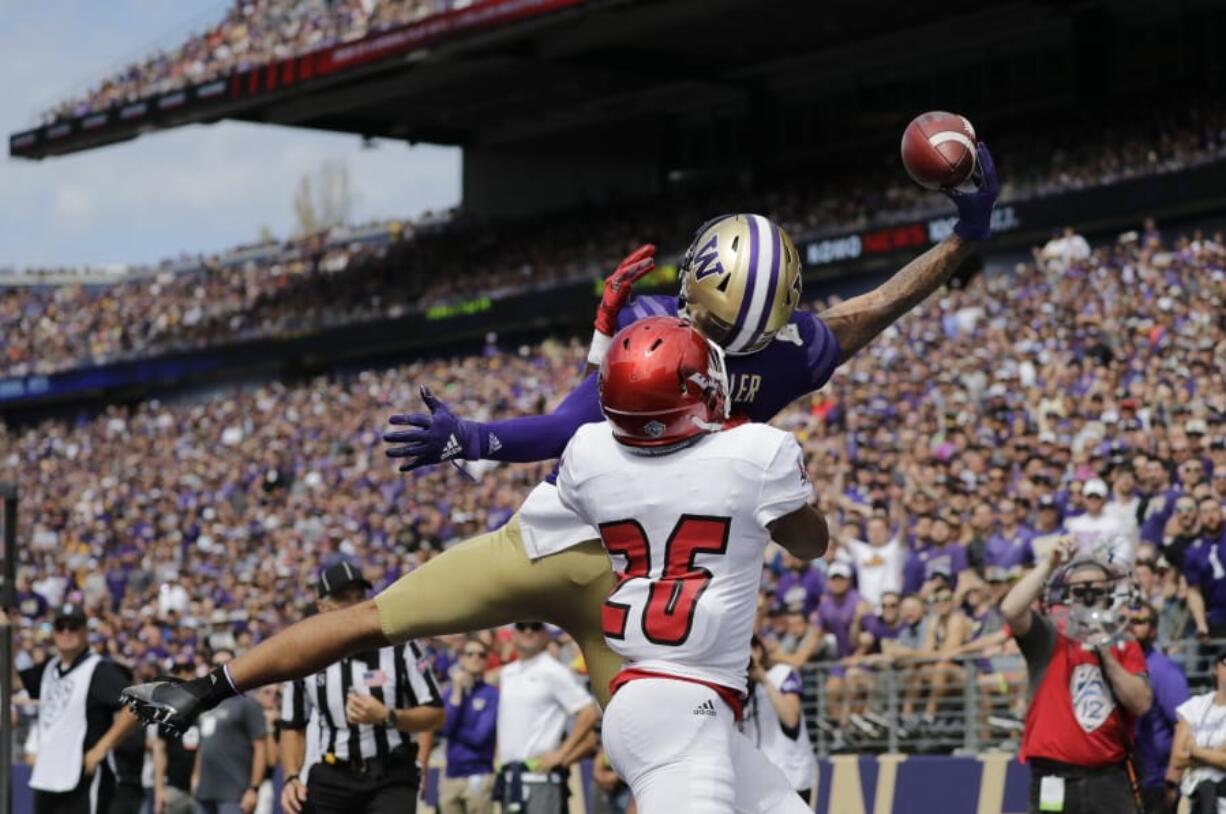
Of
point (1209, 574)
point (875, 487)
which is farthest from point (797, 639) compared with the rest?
point (875, 487)

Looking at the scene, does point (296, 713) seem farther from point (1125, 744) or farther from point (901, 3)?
point (901, 3)

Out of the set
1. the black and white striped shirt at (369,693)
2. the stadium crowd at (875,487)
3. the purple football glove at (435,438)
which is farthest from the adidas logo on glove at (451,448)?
the stadium crowd at (875,487)

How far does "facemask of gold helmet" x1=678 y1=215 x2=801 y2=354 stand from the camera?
16.9ft

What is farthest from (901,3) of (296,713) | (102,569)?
(296,713)

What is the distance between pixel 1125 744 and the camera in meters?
8.23

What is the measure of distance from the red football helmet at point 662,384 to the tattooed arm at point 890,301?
3.31 ft

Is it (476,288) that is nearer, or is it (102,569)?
(102,569)

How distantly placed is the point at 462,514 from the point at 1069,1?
14562 mm

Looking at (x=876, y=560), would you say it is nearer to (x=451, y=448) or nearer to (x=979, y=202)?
(x=979, y=202)

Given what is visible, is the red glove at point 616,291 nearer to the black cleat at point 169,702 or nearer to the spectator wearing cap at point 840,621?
the black cleat at point 169,702

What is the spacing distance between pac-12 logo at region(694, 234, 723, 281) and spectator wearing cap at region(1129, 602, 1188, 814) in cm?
414

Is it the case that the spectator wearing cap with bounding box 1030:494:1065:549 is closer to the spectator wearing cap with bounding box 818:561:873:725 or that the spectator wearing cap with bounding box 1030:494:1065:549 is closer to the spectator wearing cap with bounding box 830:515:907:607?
the spectator wearing cap with bounding box 830:515:907:607

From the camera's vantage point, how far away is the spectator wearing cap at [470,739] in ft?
38.2

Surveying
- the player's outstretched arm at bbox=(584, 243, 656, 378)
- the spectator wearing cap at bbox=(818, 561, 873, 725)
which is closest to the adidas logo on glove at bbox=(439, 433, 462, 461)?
the player's outstretched arm at bbox=(584, 243, 656, 378)
